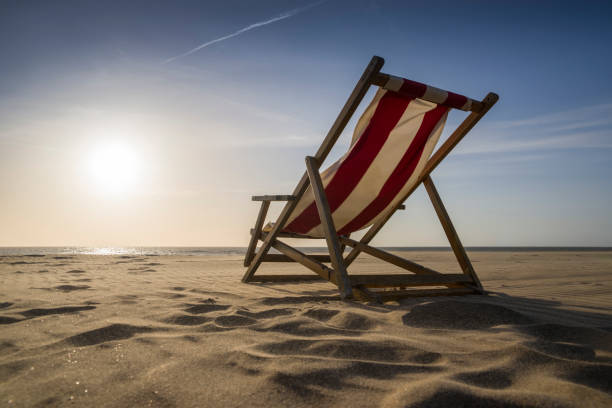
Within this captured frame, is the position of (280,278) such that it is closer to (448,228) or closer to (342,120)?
(448,228)

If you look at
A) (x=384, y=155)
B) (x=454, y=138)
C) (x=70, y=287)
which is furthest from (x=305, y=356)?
(x=70, y=287)

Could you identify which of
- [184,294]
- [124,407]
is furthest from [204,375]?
[184,294]

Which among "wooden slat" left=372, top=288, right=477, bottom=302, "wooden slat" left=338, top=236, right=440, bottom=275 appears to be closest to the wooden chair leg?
"wooden slat" left=372, top=288, right=477, bottom=302

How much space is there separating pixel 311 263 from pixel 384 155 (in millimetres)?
1096

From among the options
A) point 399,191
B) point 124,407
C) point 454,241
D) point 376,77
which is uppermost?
point 376,77

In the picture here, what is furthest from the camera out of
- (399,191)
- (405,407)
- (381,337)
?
(399,191)

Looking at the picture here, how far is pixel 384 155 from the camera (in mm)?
2879

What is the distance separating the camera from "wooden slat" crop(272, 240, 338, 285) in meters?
2.54

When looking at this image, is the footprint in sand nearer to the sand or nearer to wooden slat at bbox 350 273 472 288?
A: the sand

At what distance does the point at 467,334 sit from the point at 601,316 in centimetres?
95

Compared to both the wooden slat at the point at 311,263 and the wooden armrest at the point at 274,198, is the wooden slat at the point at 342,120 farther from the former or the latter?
the wooden slat at the point at 311,263

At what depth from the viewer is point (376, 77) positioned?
7.20 feet

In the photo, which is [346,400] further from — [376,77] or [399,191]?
[399,191]

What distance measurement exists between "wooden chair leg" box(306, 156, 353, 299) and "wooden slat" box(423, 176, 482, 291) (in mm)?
1125
